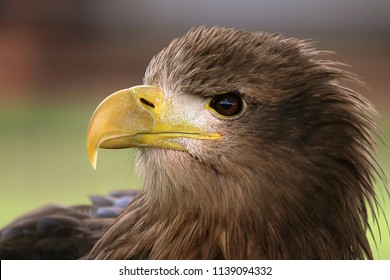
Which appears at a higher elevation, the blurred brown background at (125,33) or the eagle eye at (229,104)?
the blurred brown background at (125,33)

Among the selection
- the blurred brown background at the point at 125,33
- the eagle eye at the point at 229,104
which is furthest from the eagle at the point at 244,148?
the blurred brown background at the point at 125,33

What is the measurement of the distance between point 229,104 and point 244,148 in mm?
103

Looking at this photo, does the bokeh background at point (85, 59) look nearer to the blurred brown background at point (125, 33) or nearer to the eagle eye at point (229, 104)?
the blurred brown background at point (125, 33)

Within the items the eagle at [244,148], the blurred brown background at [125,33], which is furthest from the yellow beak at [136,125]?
the blurred brown background at [125,33]

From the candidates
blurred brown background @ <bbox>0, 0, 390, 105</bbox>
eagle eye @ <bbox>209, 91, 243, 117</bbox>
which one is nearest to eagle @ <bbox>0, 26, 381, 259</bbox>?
eagle eye @ <bbox>209, 91, 243, 117</bbox>

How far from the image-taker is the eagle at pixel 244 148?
65.9 inches

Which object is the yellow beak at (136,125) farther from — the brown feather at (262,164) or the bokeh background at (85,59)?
the bokeh background at (85,59)

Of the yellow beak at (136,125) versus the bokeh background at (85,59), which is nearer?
the yellow beak at (136,125)

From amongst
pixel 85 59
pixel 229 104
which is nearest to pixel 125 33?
pixel 85 59

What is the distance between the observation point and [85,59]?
4359 mm

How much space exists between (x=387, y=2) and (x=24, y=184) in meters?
1.89

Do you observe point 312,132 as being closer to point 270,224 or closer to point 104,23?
point 270,224

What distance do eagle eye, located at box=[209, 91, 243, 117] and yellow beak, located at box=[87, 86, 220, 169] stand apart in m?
0.06

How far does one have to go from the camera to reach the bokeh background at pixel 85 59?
117 inches
